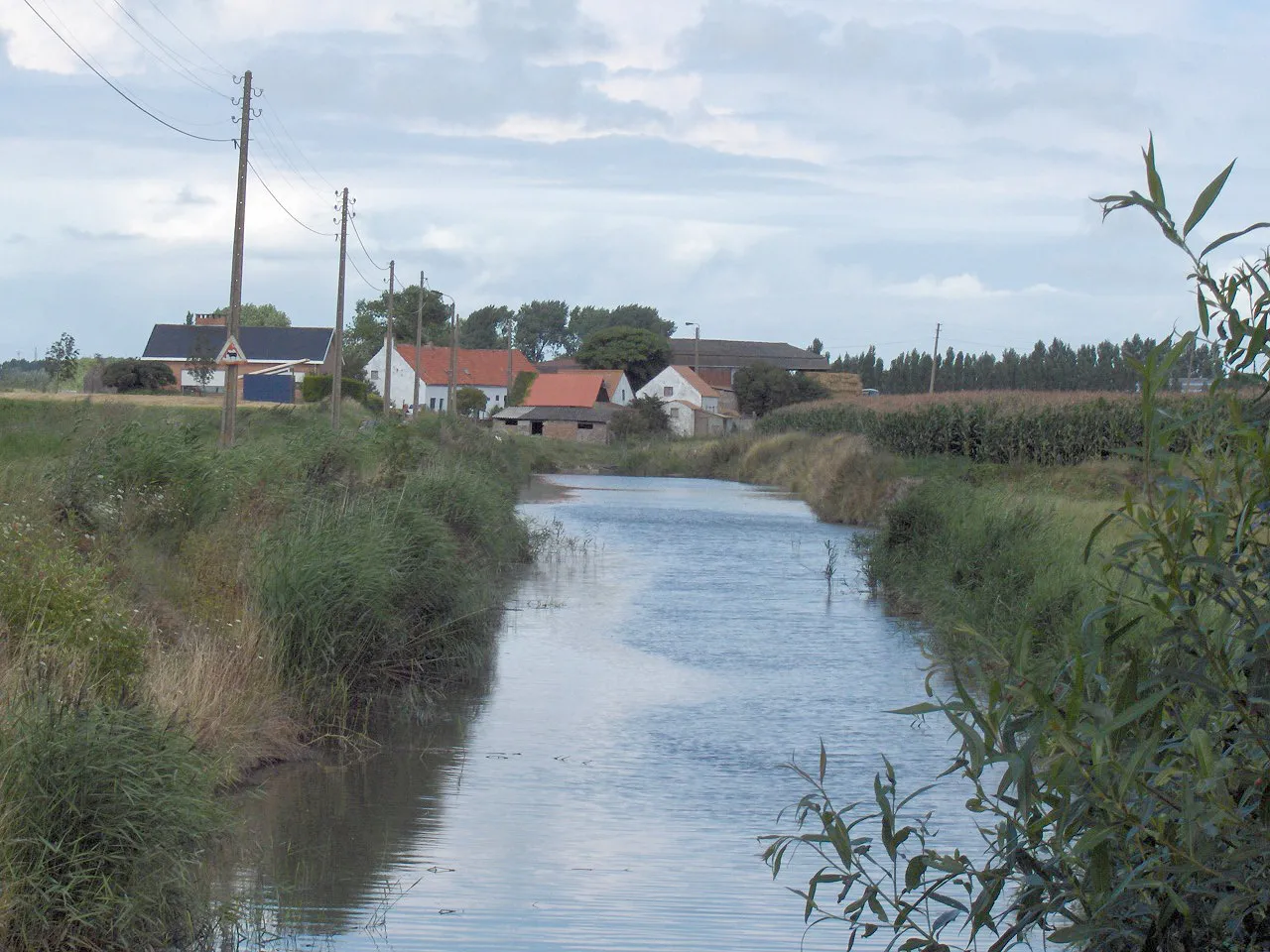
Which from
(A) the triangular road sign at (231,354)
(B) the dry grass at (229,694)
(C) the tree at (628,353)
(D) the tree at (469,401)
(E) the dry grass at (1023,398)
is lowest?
(B) the dry grass at (229,694)

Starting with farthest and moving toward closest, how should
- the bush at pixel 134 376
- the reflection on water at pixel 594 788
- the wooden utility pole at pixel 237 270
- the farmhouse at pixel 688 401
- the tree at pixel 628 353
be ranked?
the tree at pixel 628 353 < the farmhouse at pixel 688 401 < the bush at pixel 134 376 < the wooden utility pole at pixel 237 270 < the reflection on water at pixel 594 788

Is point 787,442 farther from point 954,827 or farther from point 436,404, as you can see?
point 954,827

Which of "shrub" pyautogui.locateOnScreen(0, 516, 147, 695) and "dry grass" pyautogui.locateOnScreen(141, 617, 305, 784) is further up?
"shrub" pyautogui.locateOnScreen(0, 516, 147, 695)

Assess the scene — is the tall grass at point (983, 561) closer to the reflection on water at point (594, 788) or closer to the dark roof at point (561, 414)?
the reflection on water at point (594, 788)

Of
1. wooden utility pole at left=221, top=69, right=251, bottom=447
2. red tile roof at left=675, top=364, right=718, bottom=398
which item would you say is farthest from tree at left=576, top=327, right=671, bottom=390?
wooden utility pole at left=221, top=69, right=251, bottom=447

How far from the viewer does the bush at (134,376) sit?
2274 inches

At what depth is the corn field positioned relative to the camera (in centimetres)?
3928

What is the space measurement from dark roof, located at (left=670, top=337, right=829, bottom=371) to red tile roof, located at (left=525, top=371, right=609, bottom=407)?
2973cm

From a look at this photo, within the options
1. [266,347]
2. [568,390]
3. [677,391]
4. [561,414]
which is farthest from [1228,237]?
[677,391]

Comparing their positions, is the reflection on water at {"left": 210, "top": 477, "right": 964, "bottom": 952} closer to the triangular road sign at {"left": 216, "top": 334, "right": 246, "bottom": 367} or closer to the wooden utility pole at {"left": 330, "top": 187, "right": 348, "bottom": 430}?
the triangular road sign at {"left": 216, "top": 334, "right": 246, "bottom": 367}

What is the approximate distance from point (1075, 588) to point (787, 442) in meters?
45.7

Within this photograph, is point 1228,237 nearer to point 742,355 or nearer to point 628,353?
point 628,353

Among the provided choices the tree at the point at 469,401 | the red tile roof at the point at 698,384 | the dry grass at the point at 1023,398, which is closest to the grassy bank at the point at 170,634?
the dry grass at the point at 1023,398

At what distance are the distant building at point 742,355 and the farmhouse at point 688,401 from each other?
19502mm
